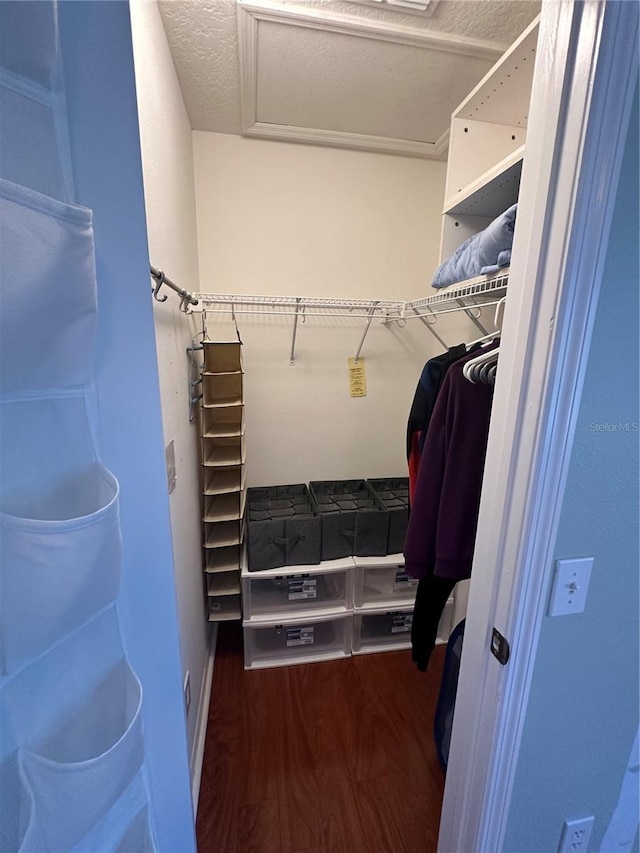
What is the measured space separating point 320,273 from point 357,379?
0.60 metres

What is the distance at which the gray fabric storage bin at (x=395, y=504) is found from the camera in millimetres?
1740

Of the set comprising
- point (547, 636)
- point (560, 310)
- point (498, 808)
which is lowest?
point (498, 808)

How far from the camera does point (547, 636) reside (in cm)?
67

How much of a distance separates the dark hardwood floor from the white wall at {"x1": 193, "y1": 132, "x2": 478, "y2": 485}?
1.00 metres

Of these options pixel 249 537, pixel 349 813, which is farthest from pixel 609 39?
pixel 349 813

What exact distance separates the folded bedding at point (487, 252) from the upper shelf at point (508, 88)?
1.35 feet

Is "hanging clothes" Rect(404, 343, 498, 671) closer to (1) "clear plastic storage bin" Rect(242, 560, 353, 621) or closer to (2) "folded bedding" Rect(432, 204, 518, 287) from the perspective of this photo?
(2) "folded bedding" Rect(432, 204, 518, 287)

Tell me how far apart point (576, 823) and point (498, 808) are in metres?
0.24

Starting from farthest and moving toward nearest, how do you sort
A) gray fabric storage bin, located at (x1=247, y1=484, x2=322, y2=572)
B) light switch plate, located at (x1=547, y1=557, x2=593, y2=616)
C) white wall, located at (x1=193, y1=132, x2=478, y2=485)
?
white wall, located at (x1=193, y1=132, x2=478, y2=485) → gray fabric storage bin, located at (x1=247, y1=484, x2=322, y2=572) → light switch plate, located at (x1=547, y1=557, x2=593, y2=616)

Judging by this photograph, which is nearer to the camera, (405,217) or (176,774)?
(176,774)

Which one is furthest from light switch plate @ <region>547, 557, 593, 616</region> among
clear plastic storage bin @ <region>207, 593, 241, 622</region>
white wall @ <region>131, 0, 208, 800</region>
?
clear plastic storage bin @ <region>207, 593, 241, 622</region>

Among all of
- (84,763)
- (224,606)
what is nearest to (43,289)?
(84,763)

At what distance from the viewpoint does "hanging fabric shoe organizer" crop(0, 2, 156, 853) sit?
31 centimetres

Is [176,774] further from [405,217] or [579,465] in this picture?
[405,217]
